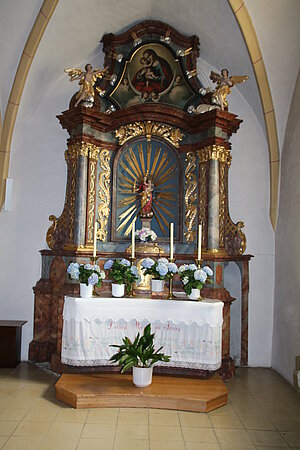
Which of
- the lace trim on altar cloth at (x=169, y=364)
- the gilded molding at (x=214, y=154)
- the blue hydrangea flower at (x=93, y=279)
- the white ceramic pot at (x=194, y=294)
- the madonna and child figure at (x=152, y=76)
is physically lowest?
the lace trim on altar cloth at (x=169, y=364)

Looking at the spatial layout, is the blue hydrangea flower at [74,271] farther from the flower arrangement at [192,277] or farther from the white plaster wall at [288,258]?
the white plaster wall at [288,258]

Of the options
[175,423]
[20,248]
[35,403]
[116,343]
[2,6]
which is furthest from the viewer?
[20,248]

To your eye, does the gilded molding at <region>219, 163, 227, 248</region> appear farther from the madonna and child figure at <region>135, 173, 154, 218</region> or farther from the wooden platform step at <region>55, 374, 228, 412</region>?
the wooden platform step at <region>55, 374, 228, 412</region>

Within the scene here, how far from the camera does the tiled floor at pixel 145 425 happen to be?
4723 mm

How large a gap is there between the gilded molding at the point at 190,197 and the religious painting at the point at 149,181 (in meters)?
0.17

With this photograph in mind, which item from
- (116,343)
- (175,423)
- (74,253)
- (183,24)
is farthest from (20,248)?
(183,24)

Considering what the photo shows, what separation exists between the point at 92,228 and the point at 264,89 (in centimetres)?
389

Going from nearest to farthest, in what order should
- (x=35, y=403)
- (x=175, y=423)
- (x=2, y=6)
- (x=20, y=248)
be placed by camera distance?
(x=175, y=423) < (x=35, y=403) < (x=2, y=6) < (x=20, y=248)

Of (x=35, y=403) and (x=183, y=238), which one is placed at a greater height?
(x=183, y=238)

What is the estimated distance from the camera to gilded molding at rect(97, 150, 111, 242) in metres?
7.89

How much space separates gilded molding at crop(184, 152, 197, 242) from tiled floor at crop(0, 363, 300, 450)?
274 centimetres

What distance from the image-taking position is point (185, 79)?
26.7 ft

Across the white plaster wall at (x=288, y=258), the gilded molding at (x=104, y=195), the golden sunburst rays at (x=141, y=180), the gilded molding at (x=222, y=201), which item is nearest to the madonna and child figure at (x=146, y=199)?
the golden sunburst rays at (x=141, y=180)

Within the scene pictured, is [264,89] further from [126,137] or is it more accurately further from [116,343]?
[116,343]
